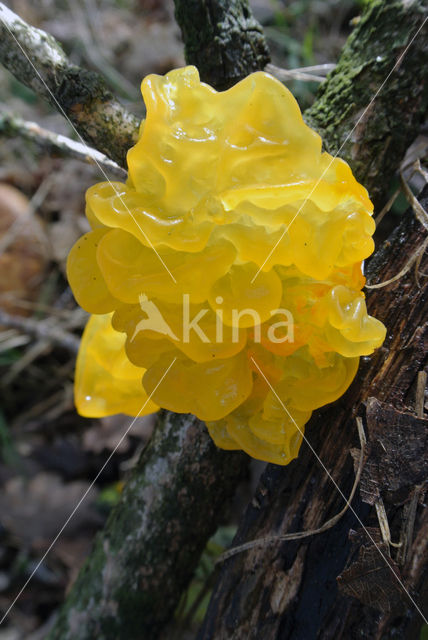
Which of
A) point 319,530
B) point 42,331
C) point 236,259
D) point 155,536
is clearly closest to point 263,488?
point 319,530

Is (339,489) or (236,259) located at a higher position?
(236,259)

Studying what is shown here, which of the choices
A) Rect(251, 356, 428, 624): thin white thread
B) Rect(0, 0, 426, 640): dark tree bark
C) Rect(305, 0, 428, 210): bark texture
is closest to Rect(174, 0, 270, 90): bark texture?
A: Rect(0, 0, 426, 640): dark tree bark

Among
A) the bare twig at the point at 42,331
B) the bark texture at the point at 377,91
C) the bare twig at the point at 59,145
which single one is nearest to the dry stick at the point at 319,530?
the bark texture at the point at 377,91

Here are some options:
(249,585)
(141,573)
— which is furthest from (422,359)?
(141,573)

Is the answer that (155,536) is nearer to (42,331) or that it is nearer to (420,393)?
(420,393)

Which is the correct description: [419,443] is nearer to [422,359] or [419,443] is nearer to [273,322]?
[422,359]

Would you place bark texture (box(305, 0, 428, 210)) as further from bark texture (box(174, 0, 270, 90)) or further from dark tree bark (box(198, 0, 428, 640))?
bark texture (box(174, 0, 270, 90))
